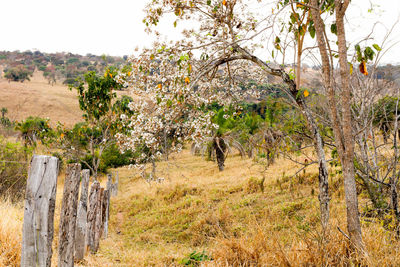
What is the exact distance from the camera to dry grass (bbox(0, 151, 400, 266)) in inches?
136

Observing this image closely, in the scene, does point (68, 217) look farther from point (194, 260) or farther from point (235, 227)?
point (235, 227)

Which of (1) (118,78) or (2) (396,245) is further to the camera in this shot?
(1) (118,78)

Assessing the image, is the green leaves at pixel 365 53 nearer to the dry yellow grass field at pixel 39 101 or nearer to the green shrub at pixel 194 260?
the green shrub at pixel 194 260

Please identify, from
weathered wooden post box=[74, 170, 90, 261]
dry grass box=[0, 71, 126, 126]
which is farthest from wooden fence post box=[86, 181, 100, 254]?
dry grass box=[0, 71, 126, 126]

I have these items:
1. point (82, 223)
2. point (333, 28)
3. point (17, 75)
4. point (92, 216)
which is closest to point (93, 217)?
point (92, 216)

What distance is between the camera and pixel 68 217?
3902mm

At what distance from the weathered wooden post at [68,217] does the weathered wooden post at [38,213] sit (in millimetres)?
789

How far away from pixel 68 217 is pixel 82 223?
1331 mm

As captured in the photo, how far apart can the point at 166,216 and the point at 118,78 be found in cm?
452

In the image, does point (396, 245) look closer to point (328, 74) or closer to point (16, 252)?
point (328, 74)

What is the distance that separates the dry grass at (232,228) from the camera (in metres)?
3.45

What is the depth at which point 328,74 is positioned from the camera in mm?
3498

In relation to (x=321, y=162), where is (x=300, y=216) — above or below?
below

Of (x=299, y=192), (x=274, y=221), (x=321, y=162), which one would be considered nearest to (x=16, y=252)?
(x=321, y=162)
